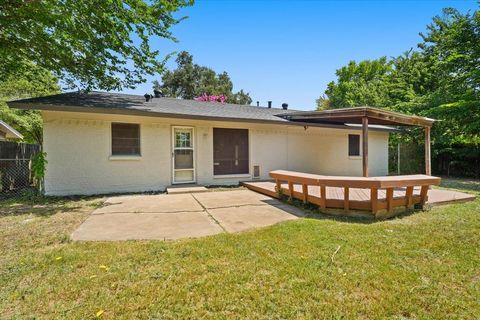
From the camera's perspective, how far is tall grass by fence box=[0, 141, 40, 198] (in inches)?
328

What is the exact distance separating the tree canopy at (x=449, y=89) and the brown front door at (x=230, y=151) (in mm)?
9050

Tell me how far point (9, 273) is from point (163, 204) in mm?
3581

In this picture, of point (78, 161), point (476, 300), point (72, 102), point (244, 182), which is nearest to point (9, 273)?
point (476, 300)

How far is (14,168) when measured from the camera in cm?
899

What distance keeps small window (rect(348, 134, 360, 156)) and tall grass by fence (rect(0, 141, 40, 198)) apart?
13245 mm

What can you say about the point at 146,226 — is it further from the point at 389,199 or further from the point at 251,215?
the point at 389,199

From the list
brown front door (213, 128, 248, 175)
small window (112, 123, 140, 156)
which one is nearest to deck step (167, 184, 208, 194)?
brown front door (213, 128, 248, 175)

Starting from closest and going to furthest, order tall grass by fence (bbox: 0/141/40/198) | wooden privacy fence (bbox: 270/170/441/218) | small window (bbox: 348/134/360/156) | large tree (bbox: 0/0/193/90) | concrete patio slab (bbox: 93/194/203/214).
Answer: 1. wooden privacy fence (bbox: 270/170/441/218)
2. concrete patio slab (bbox: 93/194/203/214)
3. large tree (bbox: 0/0/193/90)
4. tall grass by fence (bbox: 0/141/40/198)
5. small window (bbox: 348/134/360/156)

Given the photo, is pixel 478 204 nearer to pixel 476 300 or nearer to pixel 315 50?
pixel 476 300

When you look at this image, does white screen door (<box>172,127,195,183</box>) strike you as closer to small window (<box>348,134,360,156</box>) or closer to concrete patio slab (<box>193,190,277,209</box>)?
concrete patio slab (<box>193,190,277,209</box>)

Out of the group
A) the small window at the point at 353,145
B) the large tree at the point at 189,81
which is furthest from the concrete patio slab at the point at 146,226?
the large tree at the point at 189,81

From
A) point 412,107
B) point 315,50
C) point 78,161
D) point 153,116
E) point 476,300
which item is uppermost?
point 315,50

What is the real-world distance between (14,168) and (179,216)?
7.85 m

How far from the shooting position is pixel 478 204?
618cm
